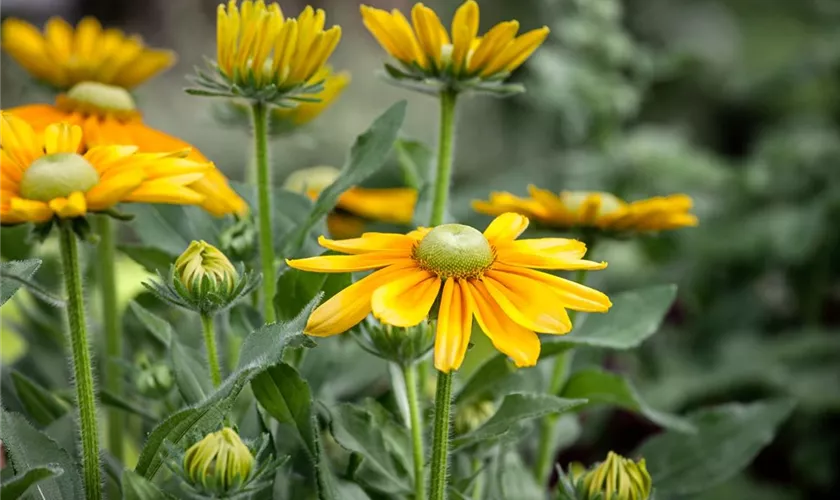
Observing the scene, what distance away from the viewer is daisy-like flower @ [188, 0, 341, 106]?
0.47 metres

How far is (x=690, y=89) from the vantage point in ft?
6.64

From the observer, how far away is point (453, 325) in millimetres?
383

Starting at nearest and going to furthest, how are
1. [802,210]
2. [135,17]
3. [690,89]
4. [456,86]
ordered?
[456,86]
[802,210]
[690,89]
[135,17]

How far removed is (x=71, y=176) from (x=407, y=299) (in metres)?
0.15

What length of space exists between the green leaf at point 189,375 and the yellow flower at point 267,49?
134mm

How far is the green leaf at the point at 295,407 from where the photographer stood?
1.46 feet

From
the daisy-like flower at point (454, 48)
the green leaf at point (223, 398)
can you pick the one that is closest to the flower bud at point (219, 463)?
the green leaf at point (223, 398)

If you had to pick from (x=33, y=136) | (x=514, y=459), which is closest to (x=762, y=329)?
(x=514, y=459)

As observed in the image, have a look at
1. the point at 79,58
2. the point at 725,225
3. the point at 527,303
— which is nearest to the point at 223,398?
the point at 527,303

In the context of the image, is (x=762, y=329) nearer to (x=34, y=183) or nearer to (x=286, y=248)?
(x=286, y=248)

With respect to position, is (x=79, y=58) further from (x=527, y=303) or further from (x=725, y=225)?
(x=725, y=225)

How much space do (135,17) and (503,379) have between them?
237 centimetres

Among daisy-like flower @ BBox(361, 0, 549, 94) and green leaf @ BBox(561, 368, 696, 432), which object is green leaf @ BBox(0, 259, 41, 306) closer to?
daisy-like flower @ BBox(361, 0, 549, 94)

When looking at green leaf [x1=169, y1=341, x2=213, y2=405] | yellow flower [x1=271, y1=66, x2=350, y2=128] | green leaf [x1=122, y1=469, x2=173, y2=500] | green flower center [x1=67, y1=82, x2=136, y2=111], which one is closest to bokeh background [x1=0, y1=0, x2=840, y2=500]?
yellow flower [x1=271, y1=66, x2=350, y2=128]
